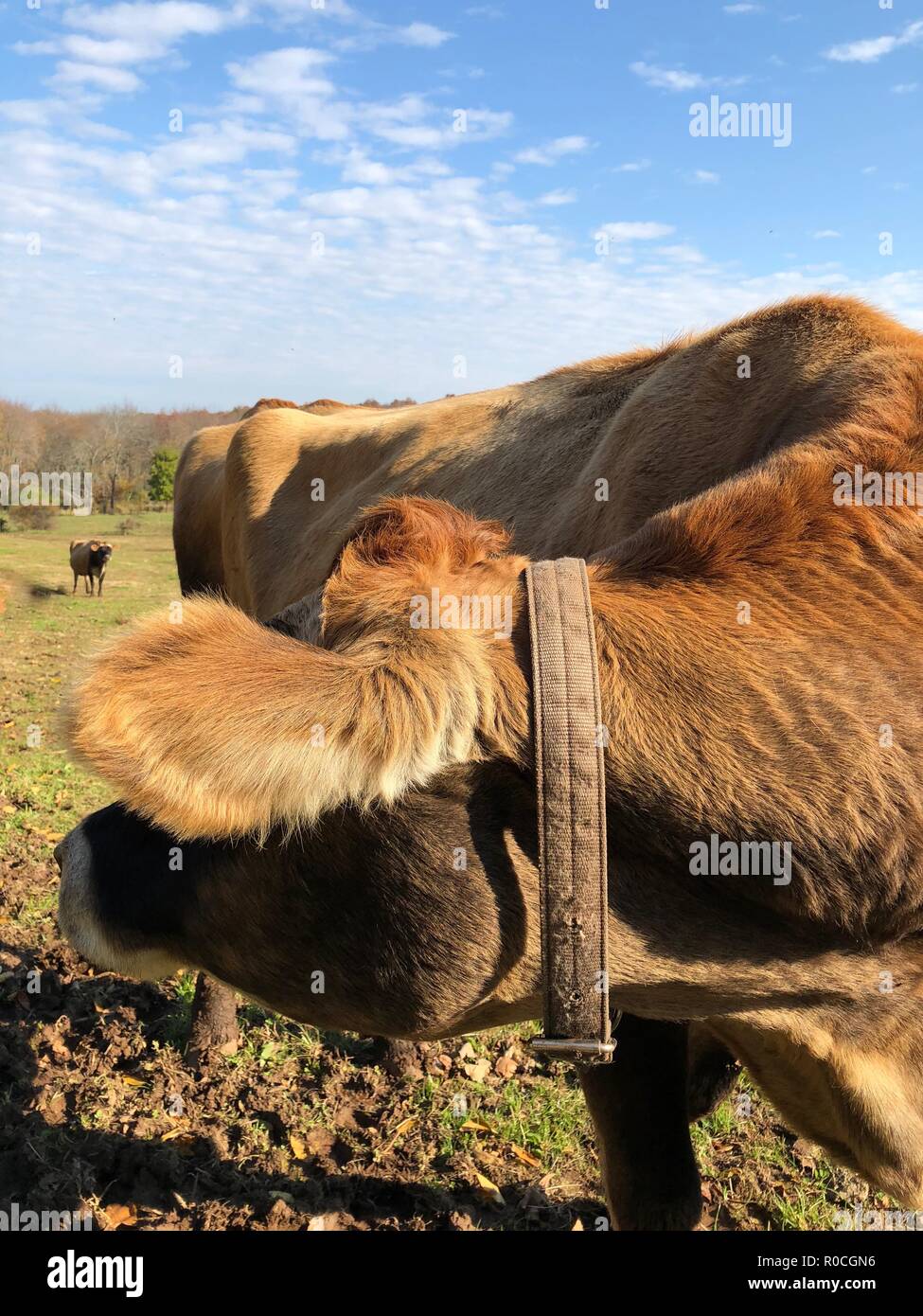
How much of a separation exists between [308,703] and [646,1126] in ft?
5.29

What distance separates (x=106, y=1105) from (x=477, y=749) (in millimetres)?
2760

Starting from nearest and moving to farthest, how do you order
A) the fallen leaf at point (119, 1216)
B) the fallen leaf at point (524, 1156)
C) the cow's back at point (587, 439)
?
the cow's back at point (587, 439) < the fallen leaf at point (119, 1216) < the fallen leaf at point (524, 1156)

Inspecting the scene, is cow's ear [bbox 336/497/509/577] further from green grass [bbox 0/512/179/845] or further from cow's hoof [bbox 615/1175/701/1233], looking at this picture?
cow's hoof [bbox 615/1175/701/1233]

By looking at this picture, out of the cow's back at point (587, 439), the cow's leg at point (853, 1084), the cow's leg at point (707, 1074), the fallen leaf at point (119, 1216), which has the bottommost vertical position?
the fallen leaf at point (119, 1216)

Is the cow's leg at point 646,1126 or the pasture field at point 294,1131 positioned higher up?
the cow's leg at point 646,1126

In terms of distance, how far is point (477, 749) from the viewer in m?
1.35

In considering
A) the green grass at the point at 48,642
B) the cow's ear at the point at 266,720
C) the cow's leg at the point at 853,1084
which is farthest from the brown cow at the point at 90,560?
the cow's ear at the point at 266,720

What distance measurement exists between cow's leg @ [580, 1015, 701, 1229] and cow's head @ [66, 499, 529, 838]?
1250 millimetres

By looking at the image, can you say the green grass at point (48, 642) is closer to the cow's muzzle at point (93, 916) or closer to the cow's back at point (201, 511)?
the cow's muzzle at point (93, 916)

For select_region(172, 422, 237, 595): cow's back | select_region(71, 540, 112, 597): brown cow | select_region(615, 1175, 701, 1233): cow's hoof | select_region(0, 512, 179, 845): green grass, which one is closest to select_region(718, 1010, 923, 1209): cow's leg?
select_region(615, 1175, 701, 1233): cow's hoof

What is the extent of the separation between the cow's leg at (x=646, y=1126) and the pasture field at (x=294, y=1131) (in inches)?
24.8

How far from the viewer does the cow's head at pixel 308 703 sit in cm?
121

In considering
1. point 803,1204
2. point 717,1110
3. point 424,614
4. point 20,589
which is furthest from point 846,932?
point 20,589

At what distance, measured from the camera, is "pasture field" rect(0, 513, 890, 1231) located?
296cm
